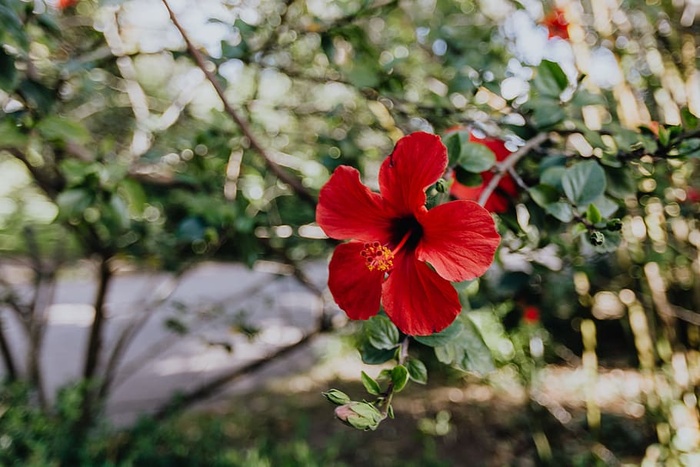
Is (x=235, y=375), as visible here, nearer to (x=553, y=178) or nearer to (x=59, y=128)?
(x=59, y=128)

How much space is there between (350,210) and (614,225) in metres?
0.32

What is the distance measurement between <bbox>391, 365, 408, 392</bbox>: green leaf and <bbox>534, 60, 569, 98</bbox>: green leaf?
21.2 inches

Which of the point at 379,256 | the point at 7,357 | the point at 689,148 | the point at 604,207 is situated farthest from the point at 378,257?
the point at 7,357

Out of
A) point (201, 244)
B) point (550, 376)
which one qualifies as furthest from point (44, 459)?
point (550, 376)

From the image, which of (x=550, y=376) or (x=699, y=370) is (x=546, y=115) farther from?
(x=550, y=376)

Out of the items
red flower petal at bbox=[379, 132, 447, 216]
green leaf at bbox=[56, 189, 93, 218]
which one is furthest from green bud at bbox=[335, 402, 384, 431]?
green leaf at bbox=[56, 189, 93, 218]

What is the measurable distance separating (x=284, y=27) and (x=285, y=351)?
1224 millimetres

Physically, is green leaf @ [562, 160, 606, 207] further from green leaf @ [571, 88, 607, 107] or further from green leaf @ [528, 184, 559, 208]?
green leaf @ [571, 88, 607, 107]

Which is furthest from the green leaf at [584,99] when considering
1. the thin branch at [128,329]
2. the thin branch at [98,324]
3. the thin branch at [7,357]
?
the thin branch at [7,357]

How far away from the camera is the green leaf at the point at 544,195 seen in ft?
2.27

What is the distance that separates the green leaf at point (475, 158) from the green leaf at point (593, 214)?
0.14 meters

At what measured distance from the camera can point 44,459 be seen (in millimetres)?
1617

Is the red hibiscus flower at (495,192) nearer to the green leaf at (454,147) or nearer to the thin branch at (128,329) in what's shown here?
the green leaf at (454,147)

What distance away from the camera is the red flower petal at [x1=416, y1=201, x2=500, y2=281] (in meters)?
0.54
